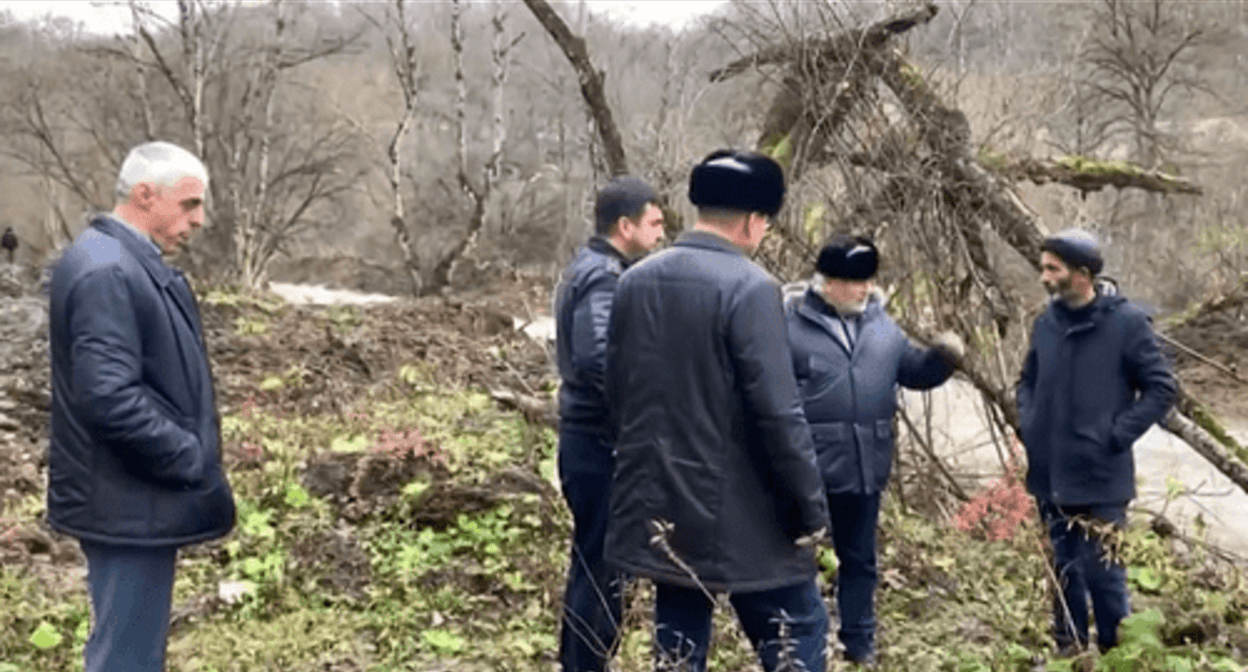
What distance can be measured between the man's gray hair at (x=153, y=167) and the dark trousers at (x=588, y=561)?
1.70m

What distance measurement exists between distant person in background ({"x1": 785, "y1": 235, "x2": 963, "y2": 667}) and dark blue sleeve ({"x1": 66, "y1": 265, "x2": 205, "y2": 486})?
8.30ft

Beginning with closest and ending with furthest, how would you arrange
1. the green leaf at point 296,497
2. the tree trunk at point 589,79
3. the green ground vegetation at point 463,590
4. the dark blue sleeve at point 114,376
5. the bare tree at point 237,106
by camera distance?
1. the dark blue sleeve at point 114,376
2. the green ground vegetation at point 463,590
3. the green leaf at point 296,497
4. the tree trunk at point 589,79
5. the bare tree at point 237,106

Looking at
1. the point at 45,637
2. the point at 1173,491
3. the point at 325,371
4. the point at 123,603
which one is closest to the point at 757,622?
the point at 123,603

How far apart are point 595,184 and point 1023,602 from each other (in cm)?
423

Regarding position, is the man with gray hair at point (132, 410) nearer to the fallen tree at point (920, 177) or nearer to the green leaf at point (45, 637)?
the green leaf at point (45, 637)

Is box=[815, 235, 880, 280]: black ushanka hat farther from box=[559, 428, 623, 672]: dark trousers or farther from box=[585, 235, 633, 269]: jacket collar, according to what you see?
box=[559, 428, 623, 672]: dark trousers

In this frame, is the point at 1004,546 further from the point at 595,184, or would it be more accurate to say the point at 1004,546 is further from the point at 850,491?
the point at 595,184

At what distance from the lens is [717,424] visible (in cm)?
321

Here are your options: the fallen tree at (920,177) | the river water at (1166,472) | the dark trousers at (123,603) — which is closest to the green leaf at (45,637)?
the dark trousers at (123,603)

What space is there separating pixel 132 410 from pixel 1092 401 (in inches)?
142

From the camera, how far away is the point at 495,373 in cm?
1219

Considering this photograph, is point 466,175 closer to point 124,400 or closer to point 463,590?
point 463,590

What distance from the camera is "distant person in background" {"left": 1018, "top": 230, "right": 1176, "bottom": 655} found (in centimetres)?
444

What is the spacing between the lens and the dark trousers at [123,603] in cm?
330
